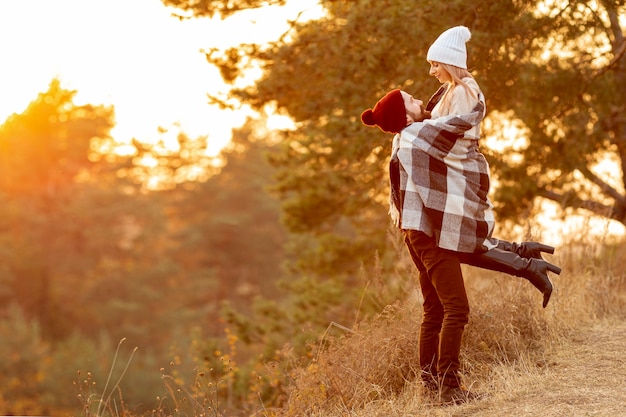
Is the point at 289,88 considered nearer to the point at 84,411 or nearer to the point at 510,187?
the point at 510,187

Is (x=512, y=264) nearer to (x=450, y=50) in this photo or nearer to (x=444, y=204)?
(x=444, y=204)

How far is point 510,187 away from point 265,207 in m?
24.5

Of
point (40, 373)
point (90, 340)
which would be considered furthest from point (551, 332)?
point (90, 340)

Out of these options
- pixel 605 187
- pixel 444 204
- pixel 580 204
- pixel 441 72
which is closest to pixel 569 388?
pixel 444 204

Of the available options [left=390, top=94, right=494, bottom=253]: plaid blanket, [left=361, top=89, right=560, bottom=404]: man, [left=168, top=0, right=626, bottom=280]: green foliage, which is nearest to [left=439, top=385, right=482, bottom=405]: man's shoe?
[left=361, top=89, right=560, bottom=404]: man

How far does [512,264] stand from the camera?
4402mm

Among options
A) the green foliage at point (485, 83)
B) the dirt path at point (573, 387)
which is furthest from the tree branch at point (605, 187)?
the dirt path at point (573, 387)

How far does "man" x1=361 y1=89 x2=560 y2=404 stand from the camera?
424cm

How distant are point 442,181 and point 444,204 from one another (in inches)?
4.8

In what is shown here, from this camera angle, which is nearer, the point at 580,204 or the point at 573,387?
the point at 573,387

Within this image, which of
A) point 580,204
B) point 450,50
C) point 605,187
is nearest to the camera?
point 450,50

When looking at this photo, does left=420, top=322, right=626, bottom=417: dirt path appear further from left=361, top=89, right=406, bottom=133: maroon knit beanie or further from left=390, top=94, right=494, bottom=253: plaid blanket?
left=361, top=89, right=406, bottom=133: maroon knit beanie

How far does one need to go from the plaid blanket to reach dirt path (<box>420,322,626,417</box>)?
838 millimetres

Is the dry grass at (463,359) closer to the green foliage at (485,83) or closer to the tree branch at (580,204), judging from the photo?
the green foliage at (485,83)
